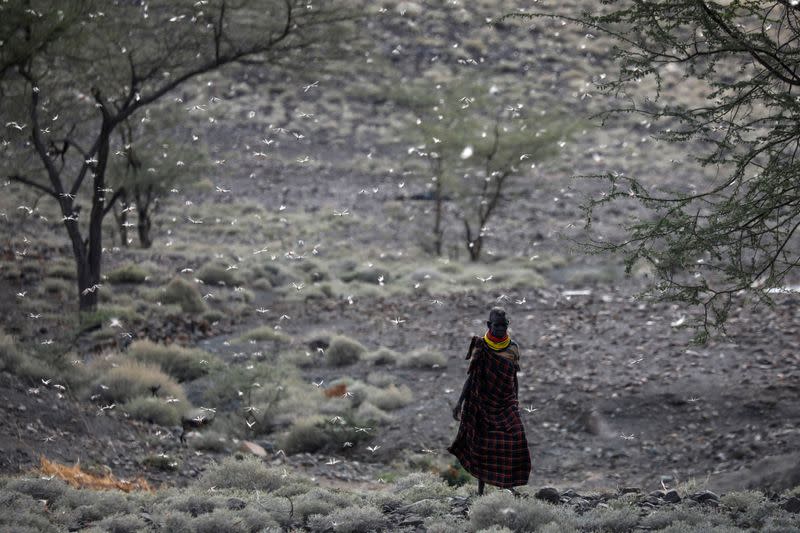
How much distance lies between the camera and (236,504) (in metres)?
6.77

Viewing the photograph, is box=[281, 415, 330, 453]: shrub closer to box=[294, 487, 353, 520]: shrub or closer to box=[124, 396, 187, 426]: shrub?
box=[124, 396, 187, 426]: shrub

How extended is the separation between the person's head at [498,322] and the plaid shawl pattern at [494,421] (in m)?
0.20

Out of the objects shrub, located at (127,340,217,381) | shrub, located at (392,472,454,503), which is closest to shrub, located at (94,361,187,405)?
shrub, located at (127,340,217,381)

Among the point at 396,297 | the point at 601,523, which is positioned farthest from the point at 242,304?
the point at 601,523

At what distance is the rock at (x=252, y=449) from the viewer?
1005cm

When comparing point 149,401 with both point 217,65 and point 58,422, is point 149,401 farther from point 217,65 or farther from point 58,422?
point 217,65

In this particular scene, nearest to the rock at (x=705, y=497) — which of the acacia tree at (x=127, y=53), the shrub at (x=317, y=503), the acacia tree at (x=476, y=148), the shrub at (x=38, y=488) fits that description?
the shrub at (x=317, y=503)

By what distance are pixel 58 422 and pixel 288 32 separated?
9.10 metres

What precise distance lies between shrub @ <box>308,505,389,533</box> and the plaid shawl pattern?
1.04 meters

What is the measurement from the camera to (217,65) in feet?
51.5

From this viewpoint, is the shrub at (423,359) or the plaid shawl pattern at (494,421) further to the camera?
the shrub at (423,359)

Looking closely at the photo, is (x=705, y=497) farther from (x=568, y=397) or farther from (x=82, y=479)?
(x=82, y=479)

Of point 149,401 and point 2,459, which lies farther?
point 149,401

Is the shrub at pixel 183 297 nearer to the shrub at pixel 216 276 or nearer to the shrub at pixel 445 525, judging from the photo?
the shrub at pixel 216 276
